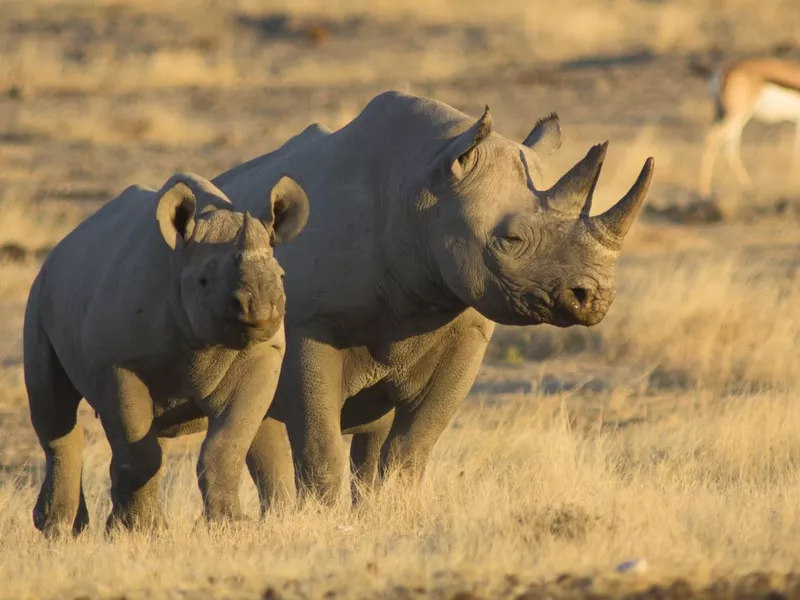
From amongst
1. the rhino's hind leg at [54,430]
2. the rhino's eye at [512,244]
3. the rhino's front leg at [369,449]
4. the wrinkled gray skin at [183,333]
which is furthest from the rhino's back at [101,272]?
the rhino's front leg at [369,449]

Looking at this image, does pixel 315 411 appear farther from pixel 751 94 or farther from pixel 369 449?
pixel 751 94

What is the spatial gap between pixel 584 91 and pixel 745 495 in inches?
746

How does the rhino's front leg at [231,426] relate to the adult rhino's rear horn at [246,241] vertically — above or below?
below

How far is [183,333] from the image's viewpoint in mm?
7160

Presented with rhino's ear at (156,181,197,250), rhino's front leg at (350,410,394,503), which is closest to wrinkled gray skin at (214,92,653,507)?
rhino's front leg at (350,410,394,503)

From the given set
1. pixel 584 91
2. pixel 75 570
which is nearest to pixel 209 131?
pixel 584 91

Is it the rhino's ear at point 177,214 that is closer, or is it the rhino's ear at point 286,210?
the rhino's ear at point 177,214

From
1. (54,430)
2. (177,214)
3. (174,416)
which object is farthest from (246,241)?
(54,430)

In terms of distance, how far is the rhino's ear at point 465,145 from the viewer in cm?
739

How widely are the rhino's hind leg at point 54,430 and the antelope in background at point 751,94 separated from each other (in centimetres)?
1480

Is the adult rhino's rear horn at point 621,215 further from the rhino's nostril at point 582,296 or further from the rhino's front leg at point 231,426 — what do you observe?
the rhino's front leg at point 231,426

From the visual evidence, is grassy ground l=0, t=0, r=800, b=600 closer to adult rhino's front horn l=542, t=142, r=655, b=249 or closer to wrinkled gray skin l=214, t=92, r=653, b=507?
wrinkled gray skin l=214, t=92, r=653, b=507

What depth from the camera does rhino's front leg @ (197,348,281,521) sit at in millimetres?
7199

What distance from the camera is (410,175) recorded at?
25.3 feet
